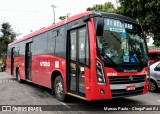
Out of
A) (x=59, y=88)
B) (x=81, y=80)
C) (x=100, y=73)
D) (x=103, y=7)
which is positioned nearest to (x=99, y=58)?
(x=100, y=73)

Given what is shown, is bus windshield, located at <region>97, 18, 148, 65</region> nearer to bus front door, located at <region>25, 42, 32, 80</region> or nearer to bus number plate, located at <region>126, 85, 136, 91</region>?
bus number plate, located at <region>126, 85, 136, 91</region>

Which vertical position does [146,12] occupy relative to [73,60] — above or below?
above

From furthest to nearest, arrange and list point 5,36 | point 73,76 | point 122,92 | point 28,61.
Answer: point 5,36, point 28,61, point 73,76, point 122,92

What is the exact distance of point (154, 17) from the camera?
55.5ft

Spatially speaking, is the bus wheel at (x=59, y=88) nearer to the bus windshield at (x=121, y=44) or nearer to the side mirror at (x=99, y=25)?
the bus windshield at (x=121, y=44)

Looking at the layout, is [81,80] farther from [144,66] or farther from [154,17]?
[154,17]

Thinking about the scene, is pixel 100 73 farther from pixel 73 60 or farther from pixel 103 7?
pixel 103 7

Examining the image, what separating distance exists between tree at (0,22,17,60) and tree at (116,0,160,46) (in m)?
39.6

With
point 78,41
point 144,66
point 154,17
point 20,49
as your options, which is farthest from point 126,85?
point 154,17

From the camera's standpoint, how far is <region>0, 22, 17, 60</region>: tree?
5352 cm

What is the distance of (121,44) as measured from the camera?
7.05 meters

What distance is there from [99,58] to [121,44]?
3.11 feet

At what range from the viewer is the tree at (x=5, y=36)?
5352 centimetres

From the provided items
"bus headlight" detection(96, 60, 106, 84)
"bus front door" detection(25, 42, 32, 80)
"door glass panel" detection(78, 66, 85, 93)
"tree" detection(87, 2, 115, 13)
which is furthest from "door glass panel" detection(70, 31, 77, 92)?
"tree" detection(87, 2, 115, 13)
